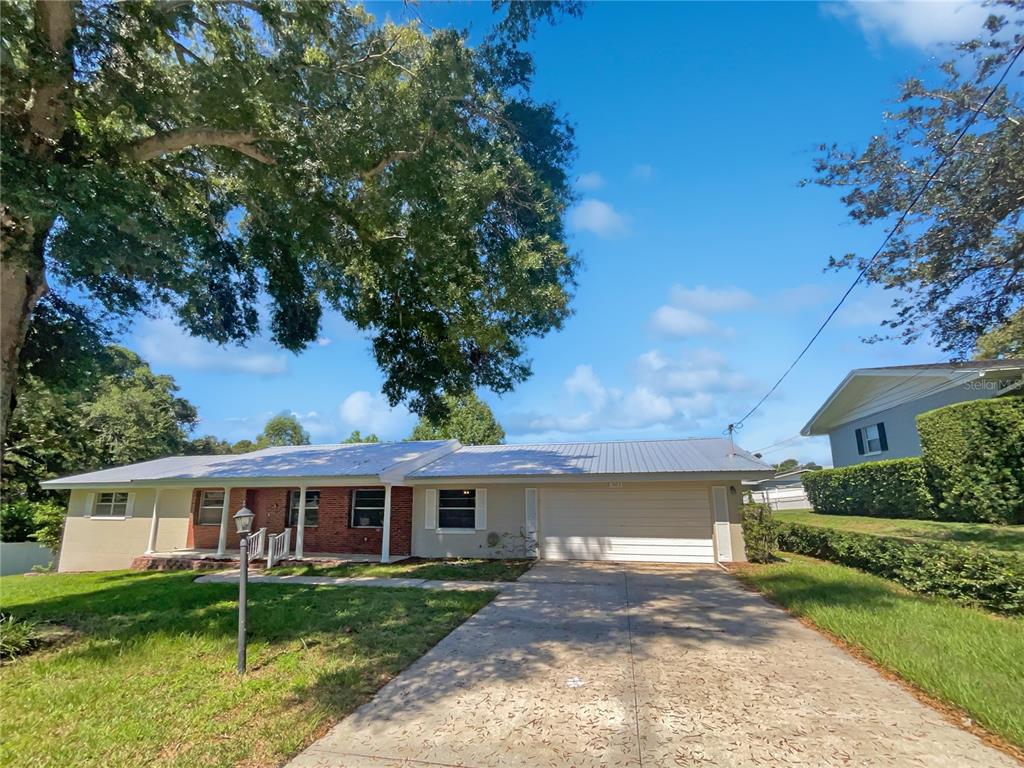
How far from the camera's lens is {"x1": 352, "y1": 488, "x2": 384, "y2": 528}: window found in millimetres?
14930

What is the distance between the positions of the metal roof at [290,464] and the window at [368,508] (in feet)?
3.00

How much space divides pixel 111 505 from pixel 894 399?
27.6m

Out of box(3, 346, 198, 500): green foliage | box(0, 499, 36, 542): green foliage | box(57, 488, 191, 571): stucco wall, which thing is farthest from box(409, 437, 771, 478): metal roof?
box(0, 499, 36, 542): green foliage

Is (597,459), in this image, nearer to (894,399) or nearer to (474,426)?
(894,399)

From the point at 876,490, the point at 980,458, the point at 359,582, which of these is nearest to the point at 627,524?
the point at 359,582

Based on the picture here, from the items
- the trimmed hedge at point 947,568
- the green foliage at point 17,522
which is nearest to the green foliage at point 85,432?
the green foliage at point 17,522

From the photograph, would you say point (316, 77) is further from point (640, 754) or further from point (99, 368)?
point (640, 754)

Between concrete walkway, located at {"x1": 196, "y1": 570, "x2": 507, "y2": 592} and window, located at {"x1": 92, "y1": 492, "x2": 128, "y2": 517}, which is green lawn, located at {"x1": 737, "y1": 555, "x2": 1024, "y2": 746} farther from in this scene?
window, located at {"x1": 92, "y1": 492, "x2": 128, "y2": 517}

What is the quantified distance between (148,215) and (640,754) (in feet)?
27.7

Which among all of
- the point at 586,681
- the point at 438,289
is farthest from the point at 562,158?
the point at 586,681

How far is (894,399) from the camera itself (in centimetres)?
1739

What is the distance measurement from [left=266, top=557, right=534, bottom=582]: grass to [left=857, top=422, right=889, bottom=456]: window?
1435 cm

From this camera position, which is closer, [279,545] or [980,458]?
[980,458]

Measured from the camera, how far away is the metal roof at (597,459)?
1270 cm
